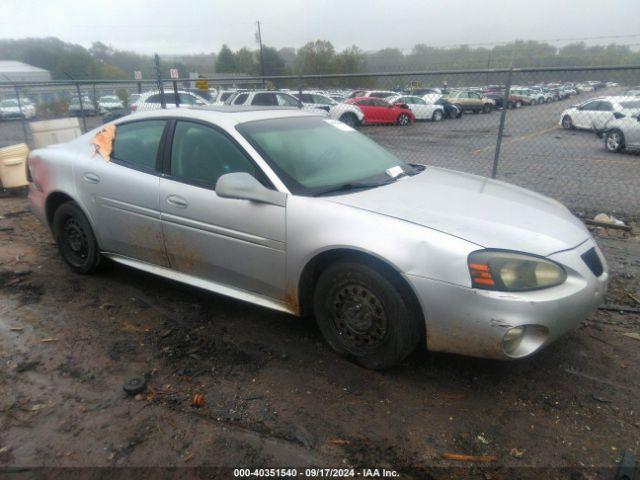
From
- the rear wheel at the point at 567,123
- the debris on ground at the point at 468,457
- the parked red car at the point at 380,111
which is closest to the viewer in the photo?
the debris on ground at the point at 468,457

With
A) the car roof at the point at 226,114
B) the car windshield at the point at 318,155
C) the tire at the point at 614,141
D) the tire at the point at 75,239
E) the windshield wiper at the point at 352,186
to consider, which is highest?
the car roof at the point at 226,114

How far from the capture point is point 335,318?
298 cm

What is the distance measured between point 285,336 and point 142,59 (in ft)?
190

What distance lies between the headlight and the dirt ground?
695mm

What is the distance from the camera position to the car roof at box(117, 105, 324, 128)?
3441 mm

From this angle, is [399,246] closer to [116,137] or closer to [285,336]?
[285,336]

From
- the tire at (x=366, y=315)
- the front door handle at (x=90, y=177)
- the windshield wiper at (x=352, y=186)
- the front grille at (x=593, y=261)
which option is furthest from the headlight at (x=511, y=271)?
the front door handle at (x=90, y=177)

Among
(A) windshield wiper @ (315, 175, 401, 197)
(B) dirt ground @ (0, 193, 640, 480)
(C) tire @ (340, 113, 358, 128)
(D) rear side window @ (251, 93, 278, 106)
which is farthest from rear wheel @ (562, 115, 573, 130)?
(A) windshield wiper @ (315, 175, 401, 197)

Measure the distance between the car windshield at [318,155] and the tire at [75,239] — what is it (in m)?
1.86

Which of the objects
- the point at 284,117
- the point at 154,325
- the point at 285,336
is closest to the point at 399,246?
the point at 285,336

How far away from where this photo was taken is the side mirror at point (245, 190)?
2.96 m

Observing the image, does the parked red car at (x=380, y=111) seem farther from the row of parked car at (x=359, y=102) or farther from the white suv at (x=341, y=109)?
the white suv at (x=341, y=109)

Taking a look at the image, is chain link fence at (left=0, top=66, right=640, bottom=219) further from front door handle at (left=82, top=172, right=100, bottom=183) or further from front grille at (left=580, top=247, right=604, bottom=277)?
front door handle at (left=82, top=172, right=100, bottom=183)

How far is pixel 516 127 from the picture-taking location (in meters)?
7.82
